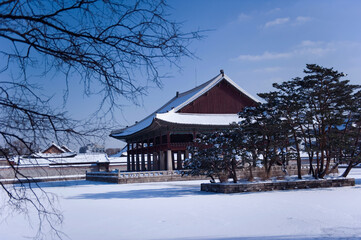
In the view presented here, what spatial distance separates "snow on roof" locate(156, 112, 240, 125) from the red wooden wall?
27.4 inches

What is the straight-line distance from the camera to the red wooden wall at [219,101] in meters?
36.0

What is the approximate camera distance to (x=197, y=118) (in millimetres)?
34531

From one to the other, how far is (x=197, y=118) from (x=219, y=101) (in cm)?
352

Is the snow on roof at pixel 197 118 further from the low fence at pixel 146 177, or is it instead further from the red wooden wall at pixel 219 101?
the low fence at pixel 146 177

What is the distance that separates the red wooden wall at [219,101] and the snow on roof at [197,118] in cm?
70

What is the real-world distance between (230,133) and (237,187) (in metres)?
2.81

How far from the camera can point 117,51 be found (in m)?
3.67

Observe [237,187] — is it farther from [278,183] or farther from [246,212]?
[246,212]

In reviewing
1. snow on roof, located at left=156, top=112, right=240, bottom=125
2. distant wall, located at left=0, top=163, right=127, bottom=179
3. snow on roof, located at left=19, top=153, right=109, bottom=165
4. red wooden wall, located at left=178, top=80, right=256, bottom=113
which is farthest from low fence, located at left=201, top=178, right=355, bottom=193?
distant wall, located at left=0, top=163, right=127, bottom=179

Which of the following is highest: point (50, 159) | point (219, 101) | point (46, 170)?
point (219, 101)

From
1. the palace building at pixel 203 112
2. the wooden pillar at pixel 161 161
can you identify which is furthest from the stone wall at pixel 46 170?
the palace building at pixel 203 112

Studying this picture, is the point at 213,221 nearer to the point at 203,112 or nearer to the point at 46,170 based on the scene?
the point at 203,112

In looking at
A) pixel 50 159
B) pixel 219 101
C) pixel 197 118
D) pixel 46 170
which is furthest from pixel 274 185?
pixel 46 170

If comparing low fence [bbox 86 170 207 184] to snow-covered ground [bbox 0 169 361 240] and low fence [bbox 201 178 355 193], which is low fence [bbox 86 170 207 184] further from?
snow-covered ground [bbox 0 169 361 240]
